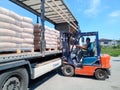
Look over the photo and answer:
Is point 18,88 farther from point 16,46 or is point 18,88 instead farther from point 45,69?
point 45,69

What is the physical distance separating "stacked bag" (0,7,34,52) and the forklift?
384cm

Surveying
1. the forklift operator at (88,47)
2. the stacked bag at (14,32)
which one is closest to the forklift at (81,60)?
the forklift operator at (88,47)

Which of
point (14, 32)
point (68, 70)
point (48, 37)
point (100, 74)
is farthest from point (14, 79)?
point (100, 74)

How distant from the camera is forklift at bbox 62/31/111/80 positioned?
26.3 feet

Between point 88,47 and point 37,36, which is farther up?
point 37,36

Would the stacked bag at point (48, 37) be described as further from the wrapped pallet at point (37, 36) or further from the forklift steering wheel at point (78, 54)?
the forklift steering wheel at point (78, 54)

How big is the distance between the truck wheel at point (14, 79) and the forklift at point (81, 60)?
4.17 meters

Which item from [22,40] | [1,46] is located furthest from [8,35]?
[22,40]

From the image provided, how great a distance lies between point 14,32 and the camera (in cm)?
422

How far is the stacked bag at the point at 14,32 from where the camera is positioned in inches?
150

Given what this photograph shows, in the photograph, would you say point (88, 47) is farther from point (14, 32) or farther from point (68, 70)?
point (14, 32)

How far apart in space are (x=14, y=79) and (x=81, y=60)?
16.1 feet

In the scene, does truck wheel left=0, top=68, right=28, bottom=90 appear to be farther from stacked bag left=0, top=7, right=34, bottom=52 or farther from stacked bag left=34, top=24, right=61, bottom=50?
stacked bag left=34, top=24, right=61, bottom=50

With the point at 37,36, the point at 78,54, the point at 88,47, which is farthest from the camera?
the point at 78,54
